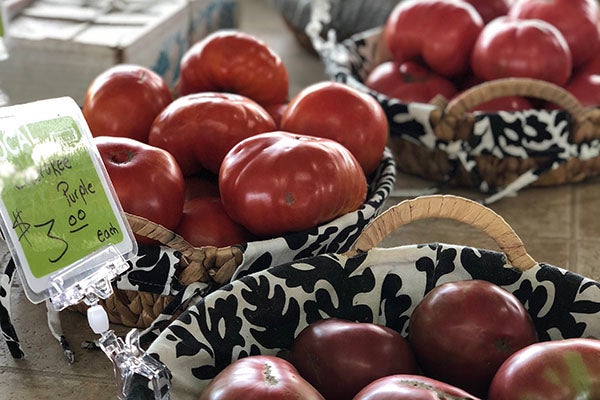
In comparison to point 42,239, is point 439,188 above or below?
below

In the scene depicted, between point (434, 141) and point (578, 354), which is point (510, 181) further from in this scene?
point (578, 354)

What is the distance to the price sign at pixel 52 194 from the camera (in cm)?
61

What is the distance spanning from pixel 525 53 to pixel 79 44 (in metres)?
0.62

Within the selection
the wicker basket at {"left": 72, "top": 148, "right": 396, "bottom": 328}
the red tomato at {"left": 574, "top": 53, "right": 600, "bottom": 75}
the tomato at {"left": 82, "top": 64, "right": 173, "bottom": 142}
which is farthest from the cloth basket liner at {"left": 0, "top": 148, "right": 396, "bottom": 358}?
the red tomato at {"left": 574, "top": 53, "right": 600, "bottom": 75}

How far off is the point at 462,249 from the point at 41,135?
361 millimetres

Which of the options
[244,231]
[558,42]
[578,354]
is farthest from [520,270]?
[558,42]

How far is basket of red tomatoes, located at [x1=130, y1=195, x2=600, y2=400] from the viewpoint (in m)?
0.58

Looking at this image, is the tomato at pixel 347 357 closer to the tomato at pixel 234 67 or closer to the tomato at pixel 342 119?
the tomato at pixel 342 119

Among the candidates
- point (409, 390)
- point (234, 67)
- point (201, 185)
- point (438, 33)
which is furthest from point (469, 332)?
point (438, 33)

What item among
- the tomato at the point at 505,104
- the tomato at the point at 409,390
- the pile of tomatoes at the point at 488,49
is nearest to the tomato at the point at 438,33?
the pile of tomatoes at the point at 488,49

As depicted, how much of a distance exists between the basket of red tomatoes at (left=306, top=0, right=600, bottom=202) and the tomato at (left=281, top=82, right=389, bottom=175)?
21 centimetres

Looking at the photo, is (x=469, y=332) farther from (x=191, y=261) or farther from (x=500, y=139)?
(x=500, y=139)

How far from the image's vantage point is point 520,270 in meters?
0.73

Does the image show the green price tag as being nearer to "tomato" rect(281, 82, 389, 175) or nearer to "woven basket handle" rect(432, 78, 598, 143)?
"tomato" rect(281, 82, 389, 175)
